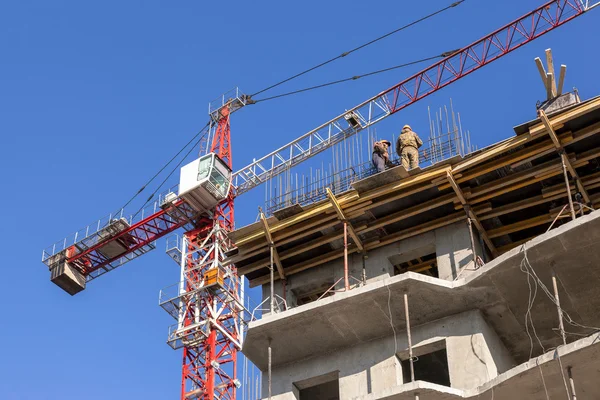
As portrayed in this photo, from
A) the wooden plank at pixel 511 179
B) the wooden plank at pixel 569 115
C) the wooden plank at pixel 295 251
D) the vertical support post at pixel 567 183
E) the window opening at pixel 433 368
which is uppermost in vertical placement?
the wooden plank at pixel 569 115

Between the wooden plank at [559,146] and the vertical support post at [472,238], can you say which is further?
the vertical support post at [472,238]

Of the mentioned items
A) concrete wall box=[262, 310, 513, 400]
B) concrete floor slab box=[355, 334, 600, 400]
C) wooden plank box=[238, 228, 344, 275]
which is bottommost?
concrete floor slab box=[355, 334, 600, 400]

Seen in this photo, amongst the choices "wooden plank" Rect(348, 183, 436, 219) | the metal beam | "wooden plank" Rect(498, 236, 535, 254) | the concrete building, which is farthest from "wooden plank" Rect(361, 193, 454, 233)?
"wooden plank" Rect(498, 236, 535, 254)

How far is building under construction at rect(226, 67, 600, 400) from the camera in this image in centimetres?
2506

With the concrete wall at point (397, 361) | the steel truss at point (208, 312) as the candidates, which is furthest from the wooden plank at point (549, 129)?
the steel truss at point (208, 312)

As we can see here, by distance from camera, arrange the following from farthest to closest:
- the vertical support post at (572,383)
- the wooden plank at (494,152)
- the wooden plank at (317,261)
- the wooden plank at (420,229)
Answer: the wooden plank at (317,261), the wooden plank at (420,229), the wooden plank at (494,152), the vertical support post at (572,383)

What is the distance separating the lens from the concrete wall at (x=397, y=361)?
25.5 m

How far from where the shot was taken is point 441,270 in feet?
91.2

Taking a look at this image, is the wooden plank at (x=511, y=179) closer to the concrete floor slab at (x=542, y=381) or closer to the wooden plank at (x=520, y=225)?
the wooden plank at (x=520, y=225)

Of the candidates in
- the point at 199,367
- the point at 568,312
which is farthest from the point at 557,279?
the point at 199,367

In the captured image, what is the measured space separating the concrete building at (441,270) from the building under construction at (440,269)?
0.04 metres

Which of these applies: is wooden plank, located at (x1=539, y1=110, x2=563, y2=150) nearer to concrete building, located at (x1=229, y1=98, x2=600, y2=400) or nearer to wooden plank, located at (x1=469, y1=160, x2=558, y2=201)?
concrete building, located at (x1=229, y1=98, x2=600, y2=400)

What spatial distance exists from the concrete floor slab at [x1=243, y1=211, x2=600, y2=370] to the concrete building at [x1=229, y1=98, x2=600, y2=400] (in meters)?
0.04

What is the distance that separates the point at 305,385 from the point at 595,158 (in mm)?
9871
